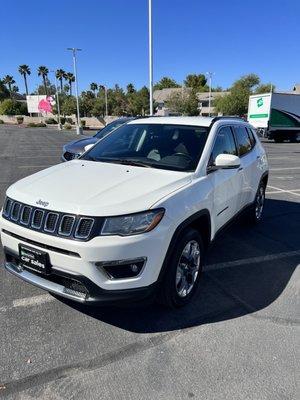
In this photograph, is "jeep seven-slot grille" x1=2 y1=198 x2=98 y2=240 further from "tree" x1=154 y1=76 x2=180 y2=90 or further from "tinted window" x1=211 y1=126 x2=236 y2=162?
"tree" x1=154 y1=76 x2=180 y2=90

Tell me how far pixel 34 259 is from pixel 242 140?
3542mm

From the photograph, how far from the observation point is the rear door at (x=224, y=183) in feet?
13.6

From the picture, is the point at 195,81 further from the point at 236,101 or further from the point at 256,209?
the point at 256,209

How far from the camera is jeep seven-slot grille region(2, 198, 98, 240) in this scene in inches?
116

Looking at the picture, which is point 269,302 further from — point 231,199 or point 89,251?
point 89,251

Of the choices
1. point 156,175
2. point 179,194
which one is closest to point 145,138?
point 156,175

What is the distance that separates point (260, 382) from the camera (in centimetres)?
274

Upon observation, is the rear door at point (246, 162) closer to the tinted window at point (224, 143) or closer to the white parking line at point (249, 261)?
the tinted window at point (224, 143)

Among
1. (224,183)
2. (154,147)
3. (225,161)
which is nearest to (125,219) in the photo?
(225,161)

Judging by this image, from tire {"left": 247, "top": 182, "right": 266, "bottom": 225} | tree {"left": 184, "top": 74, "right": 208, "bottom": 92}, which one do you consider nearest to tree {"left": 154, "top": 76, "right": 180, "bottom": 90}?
tree {"left": 184, "top": 74, "right": 208, "bottom": 92}

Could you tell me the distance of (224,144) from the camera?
15.4 feet

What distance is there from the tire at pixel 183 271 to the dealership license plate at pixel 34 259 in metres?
0.98

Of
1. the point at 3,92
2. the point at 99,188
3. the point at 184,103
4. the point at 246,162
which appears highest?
the point at 99,188

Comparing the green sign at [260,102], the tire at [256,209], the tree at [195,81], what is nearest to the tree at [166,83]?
the tree at [195,81]
